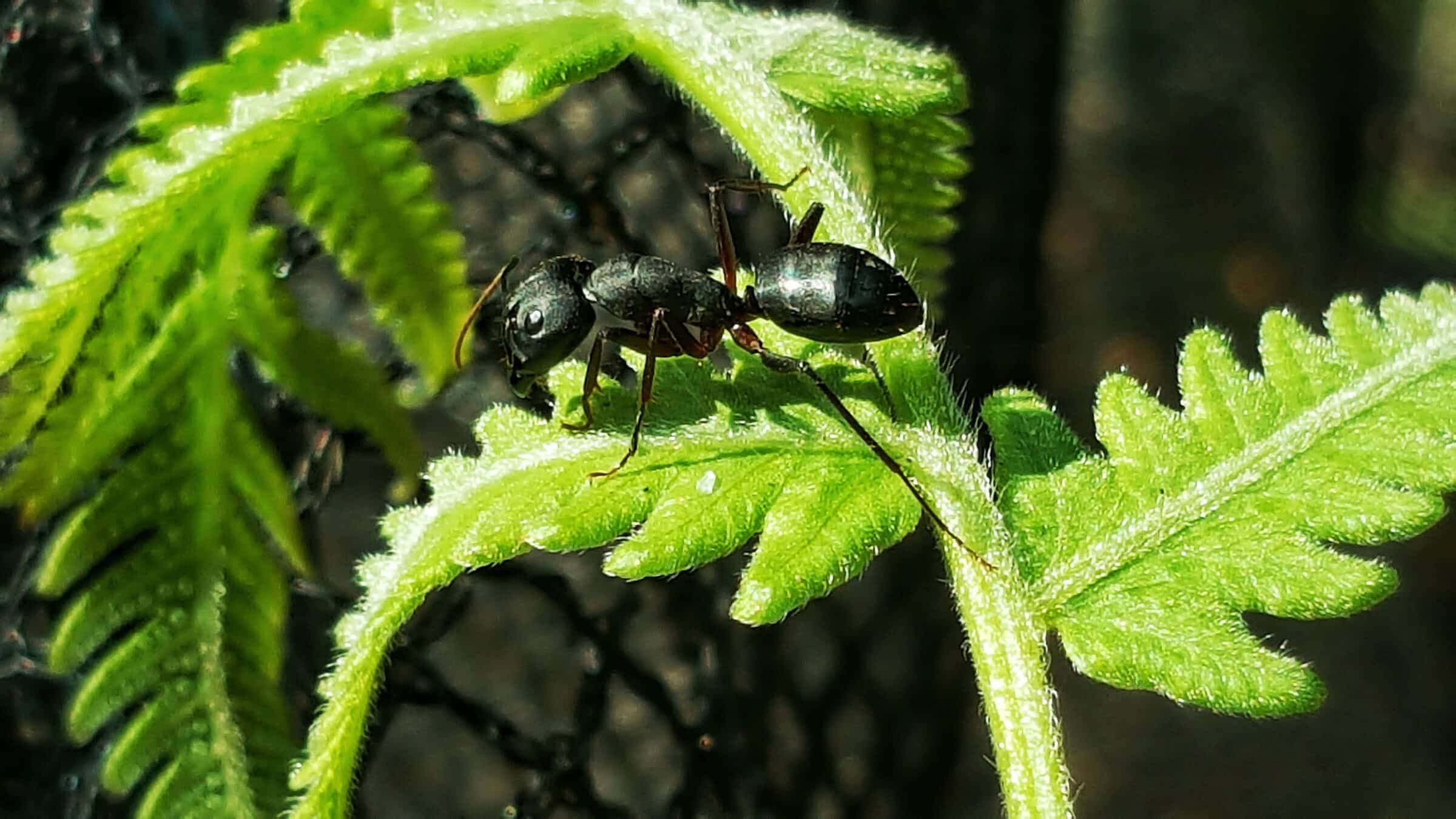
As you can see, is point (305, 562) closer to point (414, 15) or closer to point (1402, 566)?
point (414, 15)

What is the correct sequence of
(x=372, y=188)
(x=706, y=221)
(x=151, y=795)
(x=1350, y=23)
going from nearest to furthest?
(x=151, y=795) → (x=372, y=188) → (x=706, y=221) → (x=1350, y=23)

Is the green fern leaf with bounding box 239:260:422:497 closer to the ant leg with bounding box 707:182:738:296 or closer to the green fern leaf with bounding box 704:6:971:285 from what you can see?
the ant leg with bounding box 707:182:738:296

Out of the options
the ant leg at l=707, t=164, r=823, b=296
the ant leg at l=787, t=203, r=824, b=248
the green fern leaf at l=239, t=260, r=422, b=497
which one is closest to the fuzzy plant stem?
the ant leg at l=787, t=203, r=824, b=248

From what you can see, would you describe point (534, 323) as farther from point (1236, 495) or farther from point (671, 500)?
point (1236, 495)

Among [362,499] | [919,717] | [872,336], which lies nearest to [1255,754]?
[919,717]

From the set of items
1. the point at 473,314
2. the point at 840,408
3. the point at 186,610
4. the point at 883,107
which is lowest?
the point at 186,610

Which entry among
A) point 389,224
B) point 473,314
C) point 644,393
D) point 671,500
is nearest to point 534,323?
point 473,314
